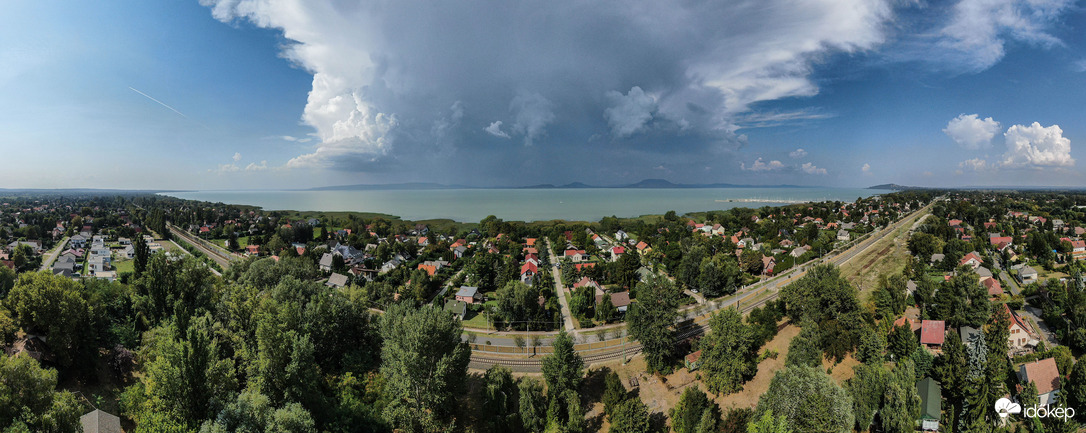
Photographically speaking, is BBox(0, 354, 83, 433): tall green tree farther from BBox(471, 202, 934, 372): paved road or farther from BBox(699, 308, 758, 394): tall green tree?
BBox(699, 308, 758, 394): tall green tree

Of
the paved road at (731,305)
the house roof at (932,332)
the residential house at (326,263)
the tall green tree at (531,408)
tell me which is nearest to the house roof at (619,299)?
the paved road at (731,305)

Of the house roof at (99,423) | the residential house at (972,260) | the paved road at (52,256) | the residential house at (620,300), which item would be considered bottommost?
the residential house at (620,300)

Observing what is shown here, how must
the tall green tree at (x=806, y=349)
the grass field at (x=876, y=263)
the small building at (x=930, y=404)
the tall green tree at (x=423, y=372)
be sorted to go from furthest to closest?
the grass field at (x=876, y=263)
the tall green tree at (x=806, y=349)
the small building at (x=930, y=404)
the tall green tree at (x=423, y=372)

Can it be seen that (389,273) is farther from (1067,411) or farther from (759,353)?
(1067,411)

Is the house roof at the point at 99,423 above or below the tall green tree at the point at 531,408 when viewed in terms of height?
above

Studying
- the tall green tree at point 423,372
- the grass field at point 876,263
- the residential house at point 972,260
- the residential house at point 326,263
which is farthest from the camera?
the residential house at point 326,263

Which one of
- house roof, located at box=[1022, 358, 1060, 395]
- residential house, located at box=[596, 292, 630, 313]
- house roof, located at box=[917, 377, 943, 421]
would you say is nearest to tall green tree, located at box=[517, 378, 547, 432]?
residential house, located at box=[596, 292, 630, 313]

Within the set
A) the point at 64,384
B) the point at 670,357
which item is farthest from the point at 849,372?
the point at 64,384

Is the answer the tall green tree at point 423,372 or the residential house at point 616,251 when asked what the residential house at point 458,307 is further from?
the residential house at point 616,251
